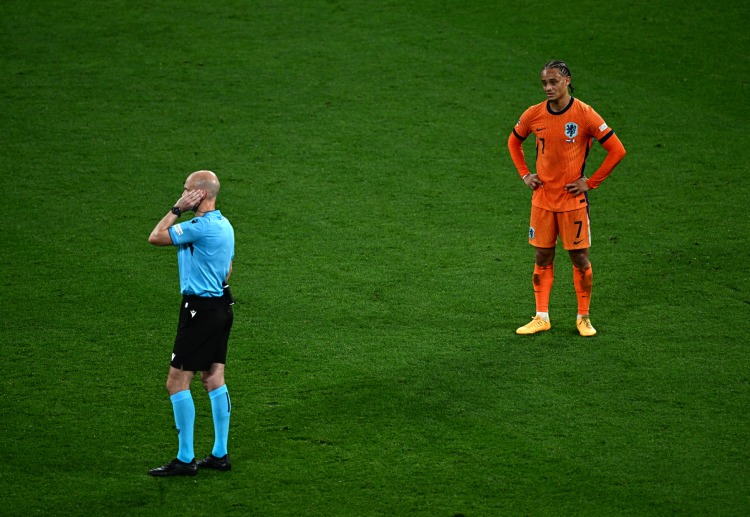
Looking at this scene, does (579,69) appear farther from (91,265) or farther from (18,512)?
(18,512)

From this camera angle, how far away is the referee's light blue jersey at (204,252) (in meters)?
4.95

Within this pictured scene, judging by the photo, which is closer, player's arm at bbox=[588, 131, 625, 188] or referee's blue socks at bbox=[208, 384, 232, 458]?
referee's blue socks at bbox=[208, 384, 232, 458]

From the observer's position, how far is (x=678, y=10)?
1312 centimetres

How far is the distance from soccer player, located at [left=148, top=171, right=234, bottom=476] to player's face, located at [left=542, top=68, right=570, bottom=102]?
101 inches

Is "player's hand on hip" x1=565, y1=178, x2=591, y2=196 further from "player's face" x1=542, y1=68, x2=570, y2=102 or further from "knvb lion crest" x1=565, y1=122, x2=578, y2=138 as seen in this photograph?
"player's face" x1=542, y1=68, x2=570, y2=102

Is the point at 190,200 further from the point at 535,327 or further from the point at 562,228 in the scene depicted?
the point at 535,327

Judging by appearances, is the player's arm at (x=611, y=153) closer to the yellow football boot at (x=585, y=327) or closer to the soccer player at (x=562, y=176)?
the soccer player at (x=562, y=176)

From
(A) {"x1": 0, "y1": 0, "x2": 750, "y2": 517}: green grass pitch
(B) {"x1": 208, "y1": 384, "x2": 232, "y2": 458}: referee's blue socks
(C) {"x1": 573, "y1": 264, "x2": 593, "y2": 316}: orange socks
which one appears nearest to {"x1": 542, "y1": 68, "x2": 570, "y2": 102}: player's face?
(C) {"x1": 573, "y1": 264, "x2": 593, "y2": 316}: orange socks

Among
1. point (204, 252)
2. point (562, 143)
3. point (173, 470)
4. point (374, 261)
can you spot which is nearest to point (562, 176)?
point (562, 143)

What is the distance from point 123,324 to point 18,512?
242 centimetres

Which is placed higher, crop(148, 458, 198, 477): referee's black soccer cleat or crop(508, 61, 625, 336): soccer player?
crop(508, 61, 625, 336): soccer player

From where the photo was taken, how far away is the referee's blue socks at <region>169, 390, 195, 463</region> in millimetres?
5023

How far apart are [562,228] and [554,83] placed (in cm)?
103

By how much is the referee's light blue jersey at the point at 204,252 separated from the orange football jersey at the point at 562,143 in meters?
2.60
